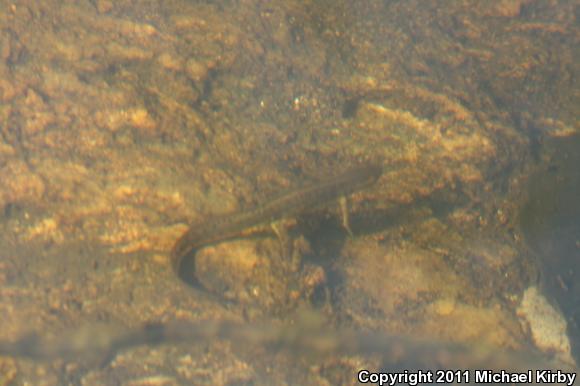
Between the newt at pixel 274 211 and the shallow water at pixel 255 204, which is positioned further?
the newt at pixel 274 211

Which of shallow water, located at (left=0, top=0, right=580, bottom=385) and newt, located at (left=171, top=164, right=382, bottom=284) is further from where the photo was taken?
newt, located at (left=171, top=164, right=382, bottom=284)

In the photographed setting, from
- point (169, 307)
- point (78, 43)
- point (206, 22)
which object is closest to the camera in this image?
point (169, 307)

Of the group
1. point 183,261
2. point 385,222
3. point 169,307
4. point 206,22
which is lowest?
point 169,307

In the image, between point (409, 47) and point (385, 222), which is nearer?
point (385, 222)

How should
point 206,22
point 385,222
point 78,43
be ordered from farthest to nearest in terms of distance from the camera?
point 206,22 → point 78,43 → point 385,222

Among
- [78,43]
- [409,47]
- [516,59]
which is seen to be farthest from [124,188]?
[516,59]

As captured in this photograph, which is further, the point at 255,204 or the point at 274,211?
the point at 255,204

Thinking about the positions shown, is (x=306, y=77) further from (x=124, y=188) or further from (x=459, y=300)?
(x=459, y=300)

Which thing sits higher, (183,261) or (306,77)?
(306,77)
